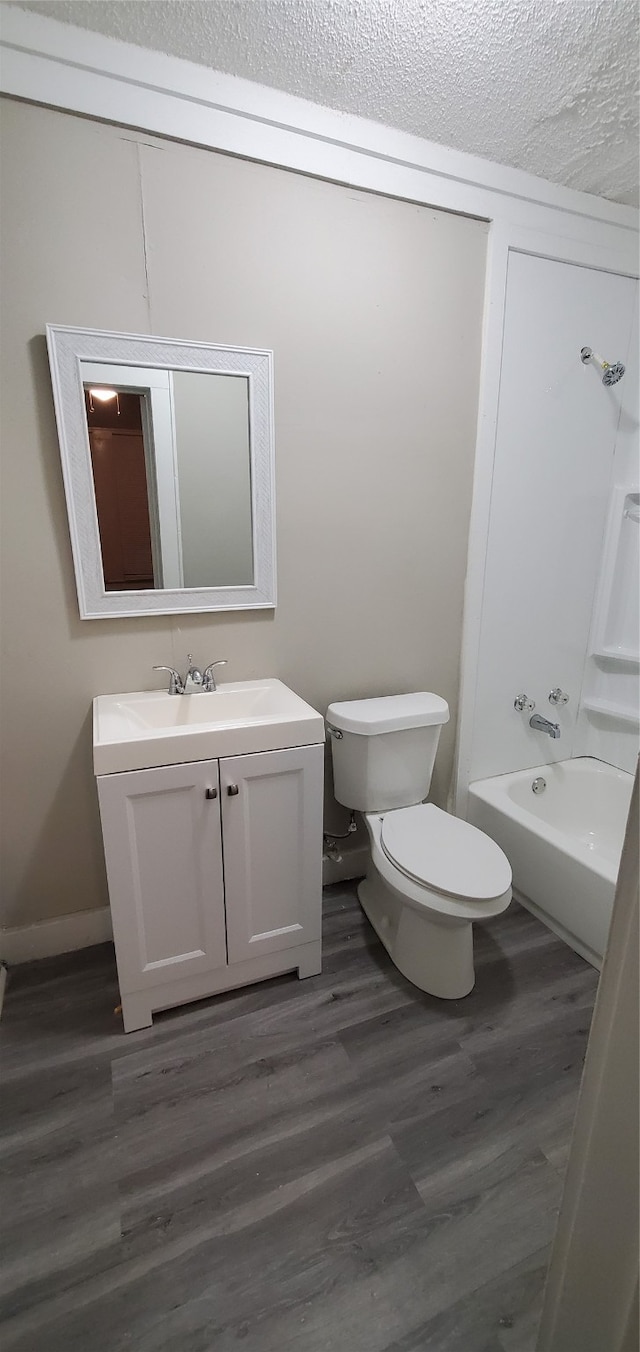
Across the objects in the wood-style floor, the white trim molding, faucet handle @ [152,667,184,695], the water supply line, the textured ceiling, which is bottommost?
the wood-style floor

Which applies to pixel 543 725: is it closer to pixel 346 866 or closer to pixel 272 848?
pixel 346 866

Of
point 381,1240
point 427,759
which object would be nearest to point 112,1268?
point 381,1240

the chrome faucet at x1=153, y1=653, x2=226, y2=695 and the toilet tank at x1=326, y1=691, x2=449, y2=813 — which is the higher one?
the chrome faucet at x1=153, y1=653, x2=226, y2=695

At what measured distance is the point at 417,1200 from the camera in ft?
3.71

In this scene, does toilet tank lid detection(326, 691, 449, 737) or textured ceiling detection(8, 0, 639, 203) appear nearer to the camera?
textured ceiling detection(8, 0, 639, 203)

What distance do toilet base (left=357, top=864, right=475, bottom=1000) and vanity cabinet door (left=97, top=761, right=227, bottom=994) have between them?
1.78ft

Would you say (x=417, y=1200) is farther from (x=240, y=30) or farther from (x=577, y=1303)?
(x=240, y=30)

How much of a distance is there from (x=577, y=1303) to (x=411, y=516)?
179 cm

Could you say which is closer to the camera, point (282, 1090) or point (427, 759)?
point (282, 1090)

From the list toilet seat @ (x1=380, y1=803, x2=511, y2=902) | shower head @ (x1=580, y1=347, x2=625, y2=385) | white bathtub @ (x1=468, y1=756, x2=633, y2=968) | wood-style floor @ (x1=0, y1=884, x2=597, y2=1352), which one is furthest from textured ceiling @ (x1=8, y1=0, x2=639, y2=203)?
wood-style floor @ (x1=0, y1=884, x2=597, y2=1352)

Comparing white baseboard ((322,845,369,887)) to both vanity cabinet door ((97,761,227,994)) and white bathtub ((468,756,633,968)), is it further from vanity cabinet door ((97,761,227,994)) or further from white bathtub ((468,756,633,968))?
vanity cabinet door ((97,761,227,994))

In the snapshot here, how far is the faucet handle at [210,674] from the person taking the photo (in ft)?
5.49

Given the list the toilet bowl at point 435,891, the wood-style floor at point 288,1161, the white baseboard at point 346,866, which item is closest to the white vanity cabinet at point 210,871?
the wood-style floor at point 288,1161

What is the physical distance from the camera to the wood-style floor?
97cm
